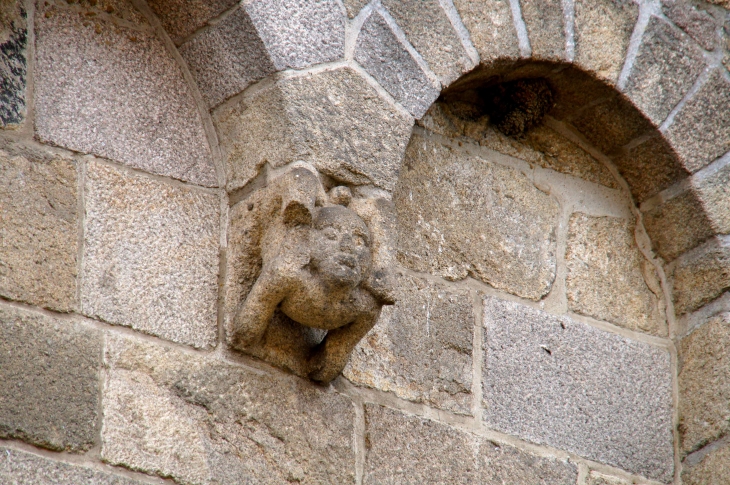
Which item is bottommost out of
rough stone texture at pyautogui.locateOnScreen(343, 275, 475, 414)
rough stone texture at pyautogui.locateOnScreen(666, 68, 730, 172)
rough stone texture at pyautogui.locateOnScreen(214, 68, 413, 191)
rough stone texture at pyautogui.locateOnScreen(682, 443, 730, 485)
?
rough stone texture at pyautogui.locateOnScreen(682, 443, 730, 485)

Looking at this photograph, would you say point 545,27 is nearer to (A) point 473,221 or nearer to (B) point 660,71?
(B) point 660,71

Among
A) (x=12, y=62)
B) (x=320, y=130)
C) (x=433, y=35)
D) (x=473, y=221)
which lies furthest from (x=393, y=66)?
(x=12, y=62)

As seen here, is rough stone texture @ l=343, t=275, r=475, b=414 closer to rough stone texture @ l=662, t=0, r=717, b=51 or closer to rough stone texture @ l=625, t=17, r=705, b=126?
rough stone texture @ l=625, t=17, r=705, b=126

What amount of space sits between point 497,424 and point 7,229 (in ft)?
4.61

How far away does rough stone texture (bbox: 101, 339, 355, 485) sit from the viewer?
240cm

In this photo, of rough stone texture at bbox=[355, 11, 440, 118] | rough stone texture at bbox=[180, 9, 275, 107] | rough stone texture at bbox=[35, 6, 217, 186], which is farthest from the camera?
rough stone texture at bbox=[355, 11, 440, 118]

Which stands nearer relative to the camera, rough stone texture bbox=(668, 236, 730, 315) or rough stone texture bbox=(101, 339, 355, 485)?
rough stone texture bbox=(101, 339, 355, 485)

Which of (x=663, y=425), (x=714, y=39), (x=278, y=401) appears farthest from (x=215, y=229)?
(x=714, y=39)

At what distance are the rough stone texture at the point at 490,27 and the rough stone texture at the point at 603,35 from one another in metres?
0.24

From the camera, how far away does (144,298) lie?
2.55m

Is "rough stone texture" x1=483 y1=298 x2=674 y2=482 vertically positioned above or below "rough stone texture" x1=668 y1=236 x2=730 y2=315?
below

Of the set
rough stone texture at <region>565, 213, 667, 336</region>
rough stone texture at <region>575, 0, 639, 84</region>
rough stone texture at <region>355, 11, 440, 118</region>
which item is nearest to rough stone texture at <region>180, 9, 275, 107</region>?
rough stone texture at <region>355, 11, 440, 118</region>

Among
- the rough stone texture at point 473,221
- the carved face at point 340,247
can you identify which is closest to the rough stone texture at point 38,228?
the carved face at point 340,247

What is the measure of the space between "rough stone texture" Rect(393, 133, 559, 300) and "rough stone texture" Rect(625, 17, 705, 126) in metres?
0.43
